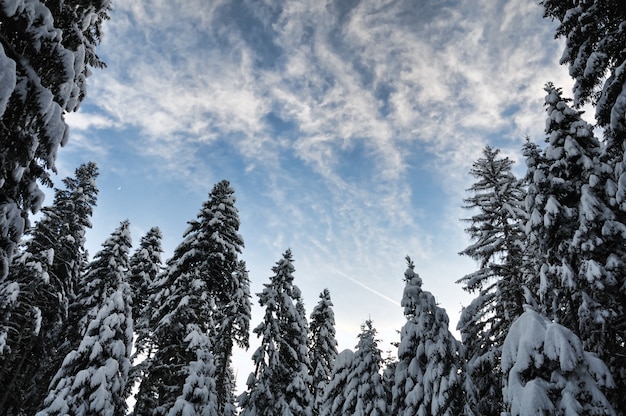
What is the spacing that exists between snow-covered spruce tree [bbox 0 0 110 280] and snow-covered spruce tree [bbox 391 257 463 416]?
43.6ft

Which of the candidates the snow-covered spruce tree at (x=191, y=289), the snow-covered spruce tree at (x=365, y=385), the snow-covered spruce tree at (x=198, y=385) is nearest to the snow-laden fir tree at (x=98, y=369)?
the snow-covered spruce tree at (x=191, y=289)

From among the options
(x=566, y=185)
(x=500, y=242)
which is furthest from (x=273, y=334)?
(x=566, y=185)

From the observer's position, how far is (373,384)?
18.1m

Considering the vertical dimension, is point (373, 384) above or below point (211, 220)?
below

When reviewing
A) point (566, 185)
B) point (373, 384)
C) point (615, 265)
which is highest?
point (566, 185)

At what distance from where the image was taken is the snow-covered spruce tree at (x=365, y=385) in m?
17.4

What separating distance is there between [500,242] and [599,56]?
34.1 feet

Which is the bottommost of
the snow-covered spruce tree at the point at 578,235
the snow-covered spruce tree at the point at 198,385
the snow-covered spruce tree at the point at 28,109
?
the snow-covered spruce tree at the point at 198,385

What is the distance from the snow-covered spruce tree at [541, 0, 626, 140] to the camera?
852cm

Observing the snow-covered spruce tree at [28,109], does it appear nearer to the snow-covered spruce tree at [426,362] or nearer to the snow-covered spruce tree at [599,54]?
the snow-covered spruce tree at [599,54]

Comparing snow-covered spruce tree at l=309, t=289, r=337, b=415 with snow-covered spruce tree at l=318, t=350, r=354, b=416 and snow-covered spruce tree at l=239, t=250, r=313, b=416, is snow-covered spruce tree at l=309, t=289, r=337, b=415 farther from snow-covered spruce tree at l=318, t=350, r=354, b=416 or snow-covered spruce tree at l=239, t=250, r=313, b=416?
snow-covered spruce tree at l=318, t=350, r=354, b=416

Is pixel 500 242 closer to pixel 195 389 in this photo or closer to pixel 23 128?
pixel 195 389

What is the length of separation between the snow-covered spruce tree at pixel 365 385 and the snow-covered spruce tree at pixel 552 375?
10499mm

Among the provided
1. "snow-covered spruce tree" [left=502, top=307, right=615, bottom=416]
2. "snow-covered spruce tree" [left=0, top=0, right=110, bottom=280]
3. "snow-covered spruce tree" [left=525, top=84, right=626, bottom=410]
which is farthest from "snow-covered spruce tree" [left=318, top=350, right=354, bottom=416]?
"snow-covered spruce tree" [left=0, top=0, right=110, bottom=280]
